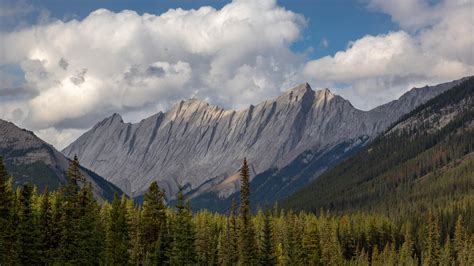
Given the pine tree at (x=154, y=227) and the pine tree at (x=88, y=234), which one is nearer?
the pine tree at (x=88, y=234)

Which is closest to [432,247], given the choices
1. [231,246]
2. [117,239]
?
[231,246]

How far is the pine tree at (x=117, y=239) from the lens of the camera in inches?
3172

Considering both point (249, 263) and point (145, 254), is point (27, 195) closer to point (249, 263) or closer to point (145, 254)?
point (145, 254)

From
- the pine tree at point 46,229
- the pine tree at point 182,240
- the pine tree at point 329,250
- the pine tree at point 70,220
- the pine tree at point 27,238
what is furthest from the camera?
the pine tree at point 329,250

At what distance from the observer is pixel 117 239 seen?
8369cm

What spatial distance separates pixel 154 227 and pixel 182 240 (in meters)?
8.76

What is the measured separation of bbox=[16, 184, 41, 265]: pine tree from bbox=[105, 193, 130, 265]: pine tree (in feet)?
35.5

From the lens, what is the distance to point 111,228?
8419 cm

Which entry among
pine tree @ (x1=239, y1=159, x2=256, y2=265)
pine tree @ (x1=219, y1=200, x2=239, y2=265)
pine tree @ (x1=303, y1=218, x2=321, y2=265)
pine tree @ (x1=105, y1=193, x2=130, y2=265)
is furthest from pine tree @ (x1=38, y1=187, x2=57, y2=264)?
pine tree @ (x1=303, y1=218, x2=321, y2=265)

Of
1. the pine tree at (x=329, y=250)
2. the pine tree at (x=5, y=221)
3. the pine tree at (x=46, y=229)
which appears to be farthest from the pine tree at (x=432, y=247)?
the pine tree at (x=5, y=221)

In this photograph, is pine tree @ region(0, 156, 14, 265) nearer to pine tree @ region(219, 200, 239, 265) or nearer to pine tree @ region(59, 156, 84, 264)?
pine tree @ region(59, 156, 84, 264)

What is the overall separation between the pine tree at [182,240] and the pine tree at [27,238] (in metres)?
17.1

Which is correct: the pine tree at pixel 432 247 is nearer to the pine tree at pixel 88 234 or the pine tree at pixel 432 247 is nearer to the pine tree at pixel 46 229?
the pine tree at pixel 88 234

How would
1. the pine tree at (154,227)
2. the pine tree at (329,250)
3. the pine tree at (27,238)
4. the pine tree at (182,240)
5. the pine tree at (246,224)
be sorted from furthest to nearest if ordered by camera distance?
the pine tree at (329,250), the pine tree at (246,224), the pine tree at (154,227), the pine tree at (182,240), the pine tree at (27,238)
